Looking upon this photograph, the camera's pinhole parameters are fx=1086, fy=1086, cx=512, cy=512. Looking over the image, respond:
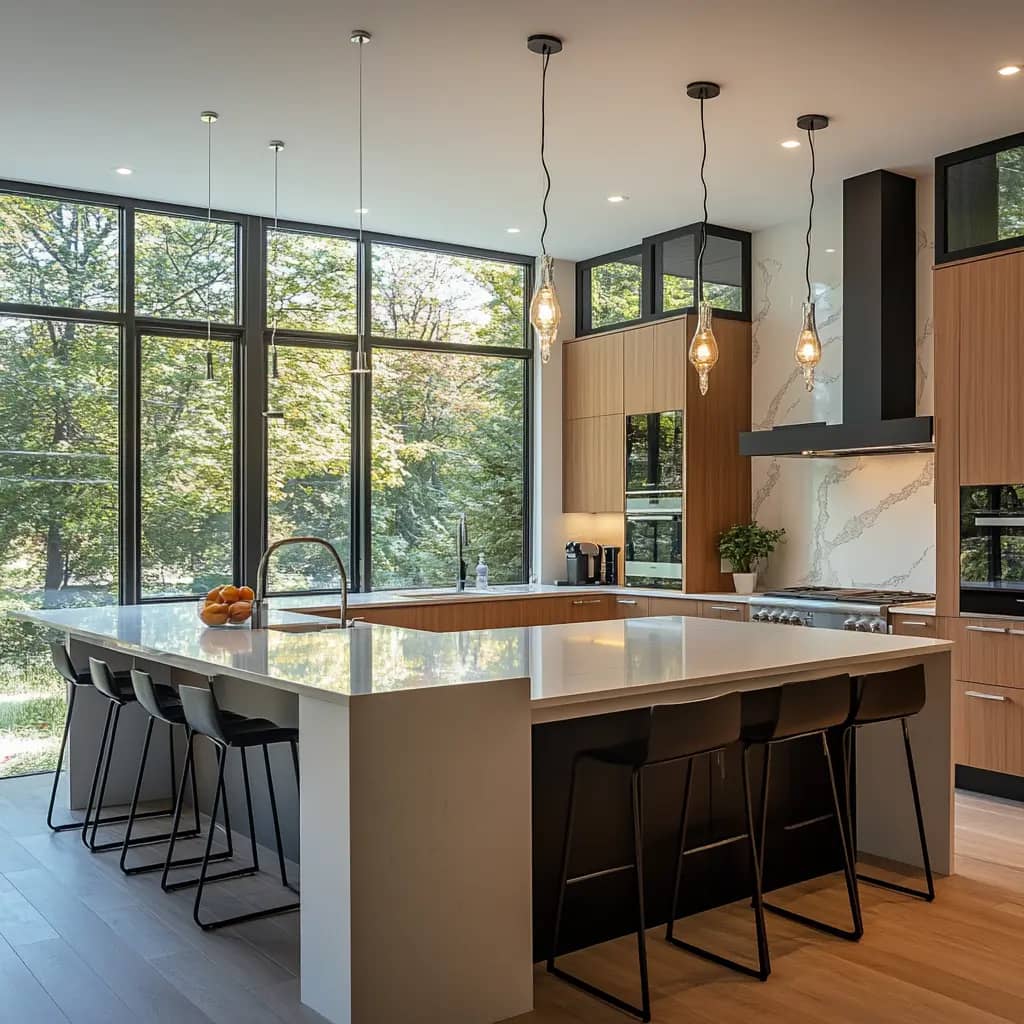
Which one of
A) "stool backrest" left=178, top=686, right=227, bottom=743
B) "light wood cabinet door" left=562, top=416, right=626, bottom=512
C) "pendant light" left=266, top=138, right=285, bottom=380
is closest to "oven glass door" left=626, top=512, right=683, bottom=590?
"light wood cabinet door" left=562, top=416, right=626, bottom=512

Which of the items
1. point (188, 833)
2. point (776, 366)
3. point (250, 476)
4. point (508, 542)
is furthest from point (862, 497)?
point (188, 833)

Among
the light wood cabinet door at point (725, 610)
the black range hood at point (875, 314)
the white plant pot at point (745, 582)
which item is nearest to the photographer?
the black range hood at point (875, 314)

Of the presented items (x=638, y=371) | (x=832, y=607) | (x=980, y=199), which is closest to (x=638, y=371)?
(x=638, y=371)

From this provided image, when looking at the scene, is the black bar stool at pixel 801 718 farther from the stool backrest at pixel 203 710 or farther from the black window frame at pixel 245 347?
the black window frame at pixel 245 347

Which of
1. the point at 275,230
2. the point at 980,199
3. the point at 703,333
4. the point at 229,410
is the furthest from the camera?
the point at 275,230

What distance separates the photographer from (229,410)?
21.1 feet

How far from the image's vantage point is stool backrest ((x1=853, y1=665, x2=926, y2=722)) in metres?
3.54

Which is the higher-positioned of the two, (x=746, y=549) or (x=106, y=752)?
(x=746, y=549)

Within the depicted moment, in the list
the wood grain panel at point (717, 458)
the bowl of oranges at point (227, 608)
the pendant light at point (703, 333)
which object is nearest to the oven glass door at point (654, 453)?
the wood grain panel at point (717, 458)

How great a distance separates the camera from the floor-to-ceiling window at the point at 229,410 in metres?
5.82

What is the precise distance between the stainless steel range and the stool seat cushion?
62.3 inches

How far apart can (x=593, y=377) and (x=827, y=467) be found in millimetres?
1769

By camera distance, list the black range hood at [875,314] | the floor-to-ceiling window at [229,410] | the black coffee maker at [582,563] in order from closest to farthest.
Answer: the black range hood at [875,314]
the floor-to-ceiling window at [229,410]
the black coffee maker at [582,563]

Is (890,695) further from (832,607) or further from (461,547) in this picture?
(461,547)
